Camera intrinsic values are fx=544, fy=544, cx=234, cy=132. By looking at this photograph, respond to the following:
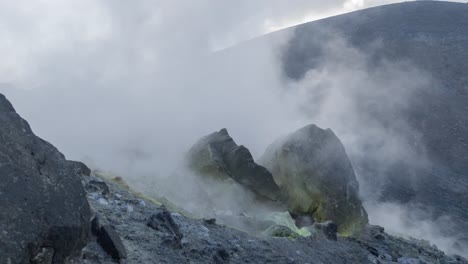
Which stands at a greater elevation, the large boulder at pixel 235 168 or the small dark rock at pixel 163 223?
the large boulder at pixel 235 168

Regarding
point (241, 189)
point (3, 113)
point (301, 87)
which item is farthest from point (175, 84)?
point (3, 113)

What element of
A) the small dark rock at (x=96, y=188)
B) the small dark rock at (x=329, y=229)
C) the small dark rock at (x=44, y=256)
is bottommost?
the small dark rock at (x=44, y=256)

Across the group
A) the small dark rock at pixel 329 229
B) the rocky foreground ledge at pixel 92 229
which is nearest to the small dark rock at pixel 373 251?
the rocky foreground ledge at pixel 92 229

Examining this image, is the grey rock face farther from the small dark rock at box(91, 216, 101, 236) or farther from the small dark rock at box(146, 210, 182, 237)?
the small dark rock at box(91, 216, 101, 236)

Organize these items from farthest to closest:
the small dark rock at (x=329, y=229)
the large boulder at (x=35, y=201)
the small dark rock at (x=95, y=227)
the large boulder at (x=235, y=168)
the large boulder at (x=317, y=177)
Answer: the large boulder at (x=317, y=177) → the large boulder at (x=235, y=168) → the small dark rock at (x=329, y=229) → the small dark rock at (x=95, y=227) → the large boulder at (x=35, y=201)

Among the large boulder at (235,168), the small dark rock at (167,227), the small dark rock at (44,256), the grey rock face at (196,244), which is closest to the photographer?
the small dark rock at (44,256)

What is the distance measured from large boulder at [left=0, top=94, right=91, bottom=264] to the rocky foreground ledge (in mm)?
10

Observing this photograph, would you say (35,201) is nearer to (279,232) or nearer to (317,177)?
(279,232)

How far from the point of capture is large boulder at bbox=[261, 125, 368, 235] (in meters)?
17.8

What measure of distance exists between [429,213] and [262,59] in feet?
77.3

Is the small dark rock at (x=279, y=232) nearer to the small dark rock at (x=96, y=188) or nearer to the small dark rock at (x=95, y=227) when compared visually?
the small dark rock at (x=96, y=188)

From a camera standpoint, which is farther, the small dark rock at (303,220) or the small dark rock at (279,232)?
the small dark rock at (303,220)

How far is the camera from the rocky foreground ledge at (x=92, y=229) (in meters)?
5.64

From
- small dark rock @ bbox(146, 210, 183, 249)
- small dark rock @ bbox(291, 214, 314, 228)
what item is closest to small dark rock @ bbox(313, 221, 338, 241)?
small dark rock @ bbox(291, 214, 314, 228)
